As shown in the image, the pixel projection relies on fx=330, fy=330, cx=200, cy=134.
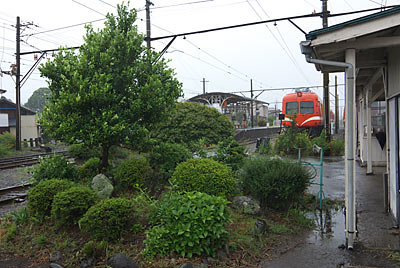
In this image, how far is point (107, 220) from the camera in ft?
A: 15.7

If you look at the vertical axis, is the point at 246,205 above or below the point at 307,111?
below

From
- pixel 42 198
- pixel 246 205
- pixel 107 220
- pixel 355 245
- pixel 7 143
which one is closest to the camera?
pixel 107 220

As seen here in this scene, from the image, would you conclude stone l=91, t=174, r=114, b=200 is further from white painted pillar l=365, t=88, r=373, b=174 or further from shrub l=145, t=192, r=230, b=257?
white painted pillar l=365, t=88, r=373, b=174

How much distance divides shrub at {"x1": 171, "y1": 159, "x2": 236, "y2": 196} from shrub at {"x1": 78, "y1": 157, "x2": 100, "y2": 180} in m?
2.30

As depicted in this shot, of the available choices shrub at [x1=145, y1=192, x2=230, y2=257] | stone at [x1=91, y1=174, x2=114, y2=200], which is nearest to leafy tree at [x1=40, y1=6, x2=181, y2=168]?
stone at [x1=91, y1=174, x2=114, y2=200]

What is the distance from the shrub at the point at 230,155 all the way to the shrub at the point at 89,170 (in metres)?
2.79

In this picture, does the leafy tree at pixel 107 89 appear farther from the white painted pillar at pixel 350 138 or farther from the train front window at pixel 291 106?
the train front window at pixel 291 106

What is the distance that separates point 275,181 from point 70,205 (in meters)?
3.67

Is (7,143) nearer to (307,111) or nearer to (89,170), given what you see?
(89,170)

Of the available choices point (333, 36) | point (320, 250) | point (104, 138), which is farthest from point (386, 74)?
point (104, 138)

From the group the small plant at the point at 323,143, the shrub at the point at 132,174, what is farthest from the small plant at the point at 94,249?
the small plant at the point at 323,143

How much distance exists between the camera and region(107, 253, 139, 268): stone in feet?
13.9

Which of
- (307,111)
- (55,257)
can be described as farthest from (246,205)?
(307,111)

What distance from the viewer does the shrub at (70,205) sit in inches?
203
